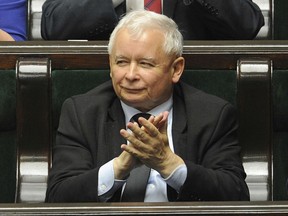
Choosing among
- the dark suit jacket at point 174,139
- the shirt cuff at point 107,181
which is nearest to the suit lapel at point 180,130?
the dark suit jacket at point 174,139

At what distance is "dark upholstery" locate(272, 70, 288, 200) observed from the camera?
1.50m

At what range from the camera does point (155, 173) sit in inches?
53.9

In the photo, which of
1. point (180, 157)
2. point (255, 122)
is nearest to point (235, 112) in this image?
point (255, 122)

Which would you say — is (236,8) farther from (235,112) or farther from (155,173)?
(155,173)

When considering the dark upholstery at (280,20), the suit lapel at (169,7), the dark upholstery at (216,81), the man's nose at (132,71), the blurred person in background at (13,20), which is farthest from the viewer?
the dark upholstery at (280,20)

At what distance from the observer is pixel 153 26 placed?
136cm

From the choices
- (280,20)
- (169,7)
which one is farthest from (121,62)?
(280,20)

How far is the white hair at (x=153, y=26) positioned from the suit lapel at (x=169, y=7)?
0.22 m

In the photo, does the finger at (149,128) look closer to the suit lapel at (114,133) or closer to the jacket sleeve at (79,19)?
the suit lapel at (114,133)

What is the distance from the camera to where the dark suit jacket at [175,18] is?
158 cm

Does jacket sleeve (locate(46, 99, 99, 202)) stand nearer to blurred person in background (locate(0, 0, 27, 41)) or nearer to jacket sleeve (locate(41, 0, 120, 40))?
jacket sleeve (locate(41, 0, 120, 40))

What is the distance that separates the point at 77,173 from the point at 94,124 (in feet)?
0.26

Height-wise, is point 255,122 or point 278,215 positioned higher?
point 255,122

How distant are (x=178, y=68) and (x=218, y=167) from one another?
A: 0.14 m
